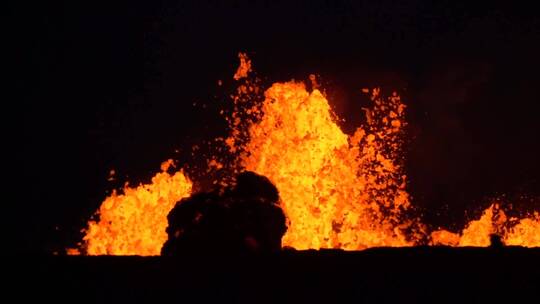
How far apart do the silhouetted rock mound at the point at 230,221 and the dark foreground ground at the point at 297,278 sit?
14.8 feet

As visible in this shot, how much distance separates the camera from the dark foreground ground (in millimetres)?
6867

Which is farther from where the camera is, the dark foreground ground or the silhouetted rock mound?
the silhouetted rock mound

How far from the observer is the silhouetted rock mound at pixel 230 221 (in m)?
12.1

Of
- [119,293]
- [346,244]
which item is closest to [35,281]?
[119,293]

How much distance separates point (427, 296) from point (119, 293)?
136 inches

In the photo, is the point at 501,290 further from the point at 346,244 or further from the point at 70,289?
the point at 346,244

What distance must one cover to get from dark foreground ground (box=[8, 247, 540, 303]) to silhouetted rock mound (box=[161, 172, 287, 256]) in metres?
4.51

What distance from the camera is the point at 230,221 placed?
41.0 ft

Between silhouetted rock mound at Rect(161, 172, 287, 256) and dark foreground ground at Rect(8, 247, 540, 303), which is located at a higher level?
silhouetted rock mound at Rect(161, 172, 287, 256)

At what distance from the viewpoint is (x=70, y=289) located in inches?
277

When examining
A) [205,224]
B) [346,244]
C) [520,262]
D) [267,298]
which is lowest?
[267,298]

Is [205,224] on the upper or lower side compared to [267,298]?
upper

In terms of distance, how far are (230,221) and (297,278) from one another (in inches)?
221

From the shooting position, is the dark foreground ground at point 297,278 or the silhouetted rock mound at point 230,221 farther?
the silhouetted rock mound at point 230,221
